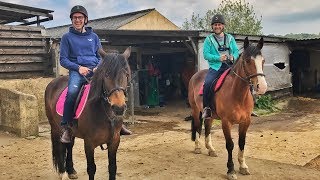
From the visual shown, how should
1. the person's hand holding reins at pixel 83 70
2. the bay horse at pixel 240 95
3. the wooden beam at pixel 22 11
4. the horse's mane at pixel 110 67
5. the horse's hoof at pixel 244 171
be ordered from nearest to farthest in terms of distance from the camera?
1. the horse's mane at pixel 110 67
2. the person's hand holding reins at pixel 83 70
3. the bay horse at pixel 240 95
4. the horse's hoof at pixel 244 171
5. the wooden beam at pixel 22 11

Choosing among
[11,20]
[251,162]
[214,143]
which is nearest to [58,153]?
[251,162]

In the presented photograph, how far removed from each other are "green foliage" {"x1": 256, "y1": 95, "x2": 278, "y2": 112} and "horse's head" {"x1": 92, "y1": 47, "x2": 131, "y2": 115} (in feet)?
39.3

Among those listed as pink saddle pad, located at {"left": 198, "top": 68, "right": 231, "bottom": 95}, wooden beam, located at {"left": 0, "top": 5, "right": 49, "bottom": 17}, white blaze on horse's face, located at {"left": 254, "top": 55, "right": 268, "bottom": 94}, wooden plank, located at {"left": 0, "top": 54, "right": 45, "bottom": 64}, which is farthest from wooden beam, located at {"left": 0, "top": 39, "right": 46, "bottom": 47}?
white blaze on horse's face, located at {"left": 254, "top": 55, "right": 268, "bottom": 94}

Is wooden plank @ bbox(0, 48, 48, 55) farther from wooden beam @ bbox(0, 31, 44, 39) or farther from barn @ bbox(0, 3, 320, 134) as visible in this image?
wooden beam @ bbox(0, 31, 44, 39)

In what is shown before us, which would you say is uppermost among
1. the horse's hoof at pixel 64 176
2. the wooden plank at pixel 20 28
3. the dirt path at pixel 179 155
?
the wooden plank at pixel 20 28

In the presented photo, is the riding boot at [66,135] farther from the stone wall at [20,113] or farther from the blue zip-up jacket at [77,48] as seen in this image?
the stone wall at [20,113]

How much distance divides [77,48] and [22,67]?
949 centimetres

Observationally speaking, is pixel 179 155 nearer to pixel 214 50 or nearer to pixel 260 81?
pixel 214 50

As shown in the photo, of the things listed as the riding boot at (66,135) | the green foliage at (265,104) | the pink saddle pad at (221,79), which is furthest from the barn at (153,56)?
the riding boot at (66,135)

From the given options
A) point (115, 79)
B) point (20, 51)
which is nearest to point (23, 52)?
point (20, 51)

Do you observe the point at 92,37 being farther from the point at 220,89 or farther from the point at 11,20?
the point at 11,20

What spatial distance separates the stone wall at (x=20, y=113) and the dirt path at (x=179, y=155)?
1.05 feet

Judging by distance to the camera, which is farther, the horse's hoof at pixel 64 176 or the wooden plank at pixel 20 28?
the wooden plank at pixel 20 28

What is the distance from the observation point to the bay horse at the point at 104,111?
412cm
